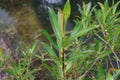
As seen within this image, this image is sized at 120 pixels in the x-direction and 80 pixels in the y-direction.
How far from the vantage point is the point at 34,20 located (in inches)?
194

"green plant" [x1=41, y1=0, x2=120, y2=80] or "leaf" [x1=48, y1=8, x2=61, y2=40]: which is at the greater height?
"leaf" [x1=48, y1=8, x2=61, y2=40]

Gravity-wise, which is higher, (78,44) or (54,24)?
(54,24)

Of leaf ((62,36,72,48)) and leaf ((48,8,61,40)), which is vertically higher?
leaf ((48,8,61,40))

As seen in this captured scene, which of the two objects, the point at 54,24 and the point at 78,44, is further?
the point at 78,44

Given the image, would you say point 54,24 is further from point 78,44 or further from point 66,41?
point 78,44

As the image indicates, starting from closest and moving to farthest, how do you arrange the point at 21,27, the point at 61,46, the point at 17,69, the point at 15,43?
the point at 61,46
the point at 17,69
the point at 15,43
the point at 21,27

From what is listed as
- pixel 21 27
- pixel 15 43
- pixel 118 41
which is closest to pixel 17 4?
pixel 21 27

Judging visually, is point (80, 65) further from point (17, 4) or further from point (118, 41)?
point (17, 4)

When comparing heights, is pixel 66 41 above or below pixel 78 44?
above

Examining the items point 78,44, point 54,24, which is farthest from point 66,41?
point 78,44

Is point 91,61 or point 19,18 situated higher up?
point 91,61

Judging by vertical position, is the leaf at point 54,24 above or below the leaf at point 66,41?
above

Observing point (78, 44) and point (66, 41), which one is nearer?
point (66, 41)

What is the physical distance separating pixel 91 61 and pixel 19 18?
357cm
